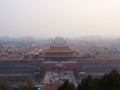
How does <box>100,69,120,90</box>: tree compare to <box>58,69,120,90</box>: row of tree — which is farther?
<box>100,69,120,90</box>: tree

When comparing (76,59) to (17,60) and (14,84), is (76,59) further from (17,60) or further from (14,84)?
(14,84)

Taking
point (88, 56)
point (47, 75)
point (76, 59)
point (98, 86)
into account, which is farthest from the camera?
point (88, 56)

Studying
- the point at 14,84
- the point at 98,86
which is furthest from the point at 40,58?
the point at 98,86

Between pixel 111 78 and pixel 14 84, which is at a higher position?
pixel 111 78

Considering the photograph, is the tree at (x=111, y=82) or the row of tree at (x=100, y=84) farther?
the tree at (x=111, y=82)

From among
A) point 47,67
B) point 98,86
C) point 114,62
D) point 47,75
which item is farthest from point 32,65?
point 98,86

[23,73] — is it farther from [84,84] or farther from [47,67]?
[84,84]

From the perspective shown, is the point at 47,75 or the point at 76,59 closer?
the point at 47,75

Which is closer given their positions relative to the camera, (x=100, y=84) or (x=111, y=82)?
(x=111, y=82)

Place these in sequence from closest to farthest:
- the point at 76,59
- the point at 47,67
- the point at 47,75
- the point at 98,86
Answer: the point at 98,86
the point at 47,75
the point at 47,67
the point at 76,59
